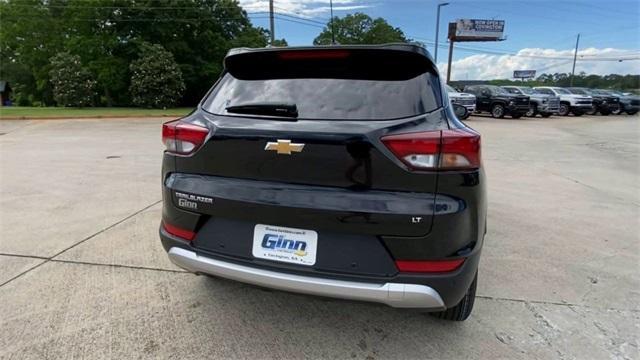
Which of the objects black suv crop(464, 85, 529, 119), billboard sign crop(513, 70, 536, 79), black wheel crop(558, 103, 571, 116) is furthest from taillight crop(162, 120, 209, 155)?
billboard sign crop(513, 70, 536, 79)

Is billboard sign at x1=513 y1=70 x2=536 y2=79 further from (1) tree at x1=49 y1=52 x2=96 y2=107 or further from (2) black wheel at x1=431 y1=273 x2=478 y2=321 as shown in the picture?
(2) black wheel at x1=431 y1=273 x2=478 y2=321

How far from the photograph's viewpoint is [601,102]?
29.2 metres

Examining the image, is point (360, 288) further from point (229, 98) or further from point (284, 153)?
point (229, 98)

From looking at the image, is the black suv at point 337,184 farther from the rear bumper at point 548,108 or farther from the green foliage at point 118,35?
the green foliage at point 118,35

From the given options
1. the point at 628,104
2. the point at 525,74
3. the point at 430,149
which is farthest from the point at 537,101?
the point at 525,74

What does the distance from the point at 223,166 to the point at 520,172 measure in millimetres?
7126

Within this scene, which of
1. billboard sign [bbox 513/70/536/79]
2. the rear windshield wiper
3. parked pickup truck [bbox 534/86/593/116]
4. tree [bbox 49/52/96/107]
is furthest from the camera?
billboard sign [bbox 513/70/536/79]

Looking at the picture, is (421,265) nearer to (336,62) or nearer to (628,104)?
(336,62)

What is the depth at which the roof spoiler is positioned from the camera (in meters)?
2.30

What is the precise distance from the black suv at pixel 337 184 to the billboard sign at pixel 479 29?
4853 centimetres

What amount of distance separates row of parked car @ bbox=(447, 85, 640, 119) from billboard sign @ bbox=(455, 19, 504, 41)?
2003cm

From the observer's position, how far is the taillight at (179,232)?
2.40 meters

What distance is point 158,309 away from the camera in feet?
9.26

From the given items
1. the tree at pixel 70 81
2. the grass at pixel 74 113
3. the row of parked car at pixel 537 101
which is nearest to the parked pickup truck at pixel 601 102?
the row of parked car at pixel 537 101
